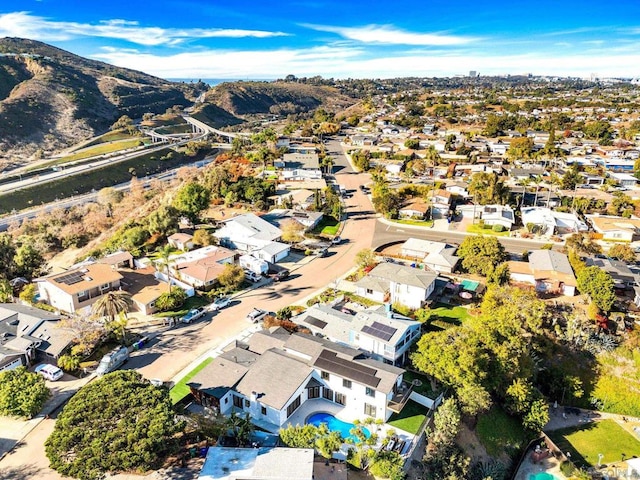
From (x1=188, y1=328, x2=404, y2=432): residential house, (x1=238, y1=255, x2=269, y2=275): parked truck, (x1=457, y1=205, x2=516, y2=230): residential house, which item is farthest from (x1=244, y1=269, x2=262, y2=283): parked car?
(x1=457, y1=205, x2=516, y2=230): residential house

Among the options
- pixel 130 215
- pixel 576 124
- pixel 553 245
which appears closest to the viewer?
pixel 553 245

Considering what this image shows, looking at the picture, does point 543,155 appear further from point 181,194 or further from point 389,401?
point 389,401

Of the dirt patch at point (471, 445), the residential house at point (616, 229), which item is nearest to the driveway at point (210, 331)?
the dirt patch at point (471, 445)

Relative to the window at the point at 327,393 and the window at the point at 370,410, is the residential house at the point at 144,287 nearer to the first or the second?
the window at the point at 327,393

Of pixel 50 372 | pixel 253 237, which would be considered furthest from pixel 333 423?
pixel 253 237

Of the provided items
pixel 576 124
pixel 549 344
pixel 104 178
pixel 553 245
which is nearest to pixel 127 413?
pixel 549 344

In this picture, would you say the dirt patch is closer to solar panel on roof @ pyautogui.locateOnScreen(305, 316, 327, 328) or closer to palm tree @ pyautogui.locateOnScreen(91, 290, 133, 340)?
solar panel on roof @ pyautogui.locateOnScreen(305, 316, 327, 328)
